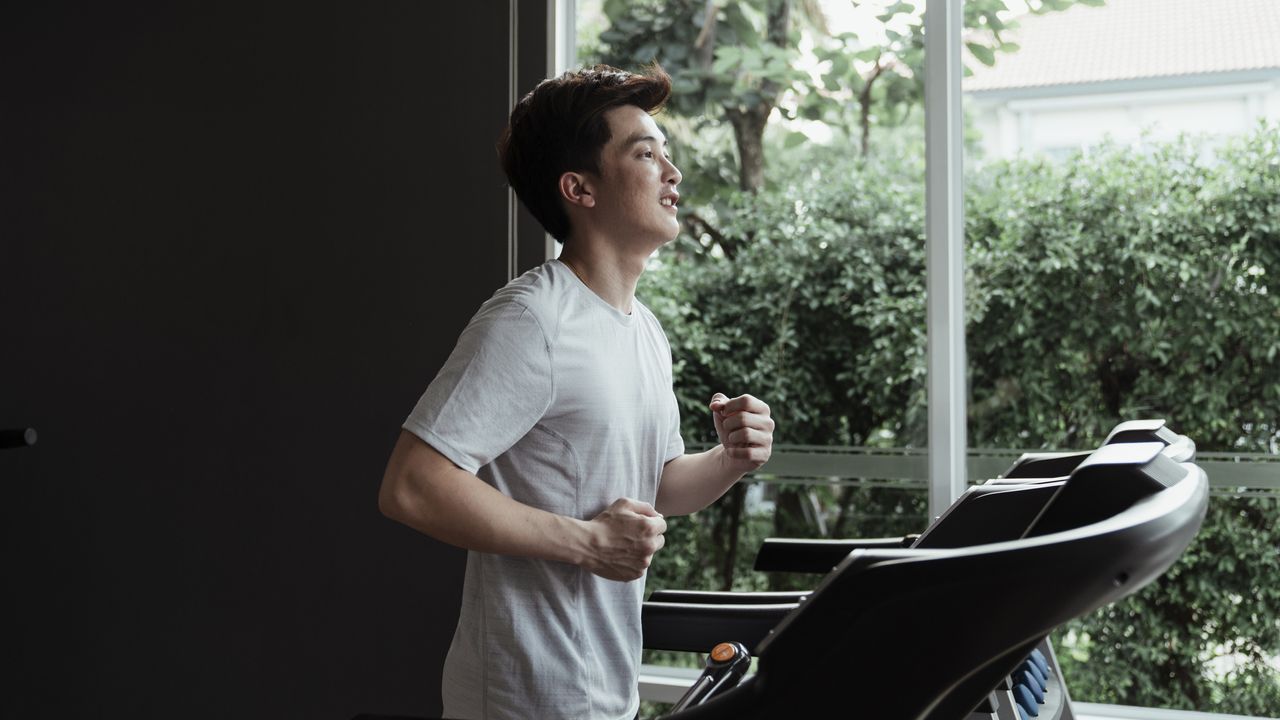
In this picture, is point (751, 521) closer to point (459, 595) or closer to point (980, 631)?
point (459, 595)

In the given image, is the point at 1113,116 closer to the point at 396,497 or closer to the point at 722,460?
the point at 722,460

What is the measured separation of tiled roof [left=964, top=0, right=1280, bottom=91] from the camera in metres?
2.43

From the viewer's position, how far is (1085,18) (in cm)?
254

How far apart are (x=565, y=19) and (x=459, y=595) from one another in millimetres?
1409

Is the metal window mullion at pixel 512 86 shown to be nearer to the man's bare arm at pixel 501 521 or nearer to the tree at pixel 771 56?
the tree at pixel 771 56

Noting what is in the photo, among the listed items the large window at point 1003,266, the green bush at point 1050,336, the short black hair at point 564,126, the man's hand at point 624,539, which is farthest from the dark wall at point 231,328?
the man's hand at point 624,539

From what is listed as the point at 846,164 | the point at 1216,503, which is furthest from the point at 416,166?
the point at 1216,503

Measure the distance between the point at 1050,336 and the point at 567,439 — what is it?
148 cm

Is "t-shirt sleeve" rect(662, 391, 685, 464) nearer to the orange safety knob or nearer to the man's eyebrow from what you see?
the man's eyebrow

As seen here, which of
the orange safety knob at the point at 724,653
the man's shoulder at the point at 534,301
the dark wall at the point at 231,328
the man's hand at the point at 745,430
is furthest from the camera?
the dark wall at the point at 231,328

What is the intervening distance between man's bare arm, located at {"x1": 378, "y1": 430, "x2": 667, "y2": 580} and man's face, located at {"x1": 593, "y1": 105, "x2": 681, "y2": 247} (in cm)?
44

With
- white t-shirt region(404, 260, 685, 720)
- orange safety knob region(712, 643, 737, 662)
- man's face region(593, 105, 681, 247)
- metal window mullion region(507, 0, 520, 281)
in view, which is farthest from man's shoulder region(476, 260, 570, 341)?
metal window mullion region(507, 0, 520, 281)

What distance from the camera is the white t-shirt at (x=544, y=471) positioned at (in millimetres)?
1366

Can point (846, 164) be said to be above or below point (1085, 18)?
below
